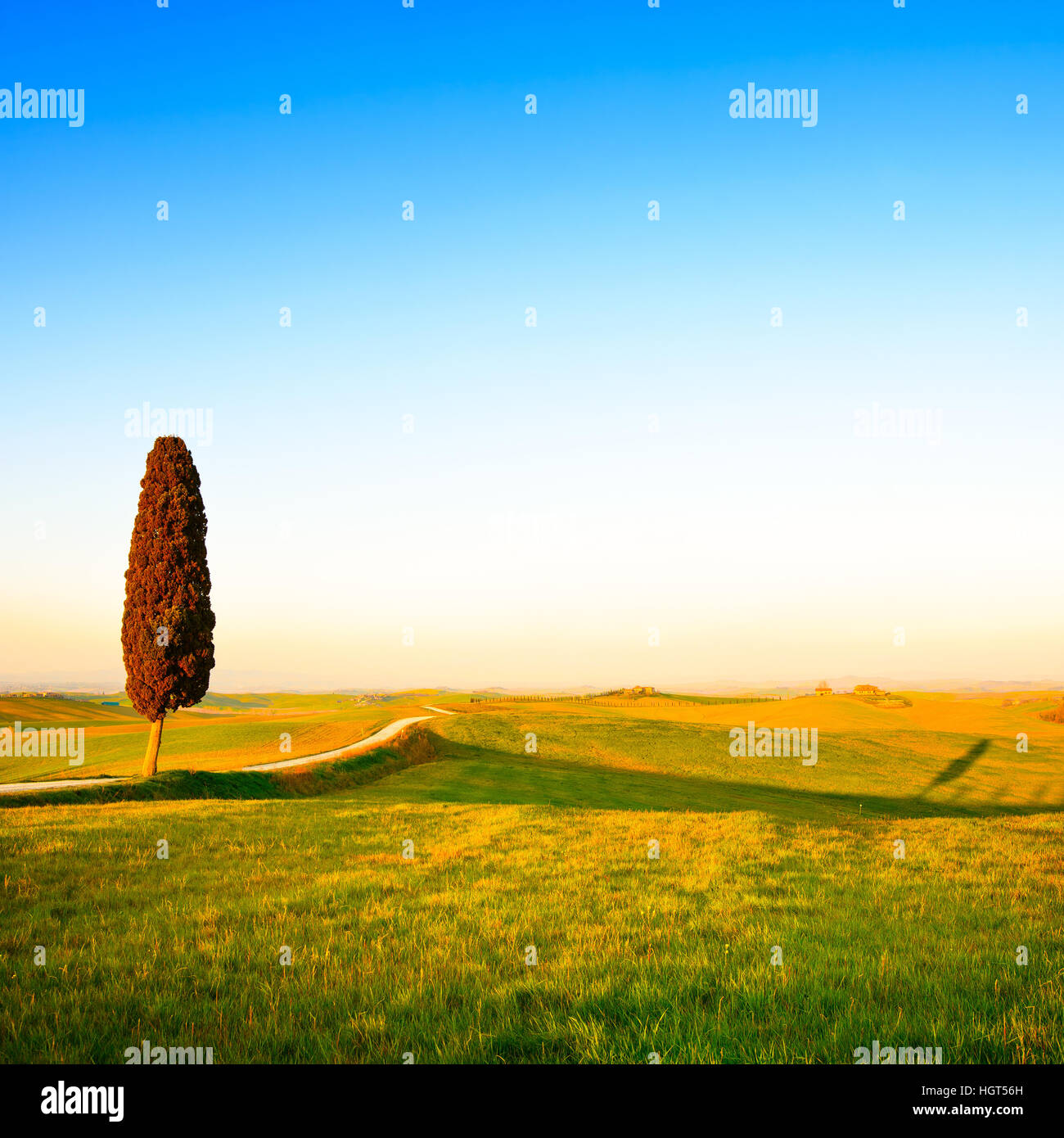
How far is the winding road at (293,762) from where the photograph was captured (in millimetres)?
26188

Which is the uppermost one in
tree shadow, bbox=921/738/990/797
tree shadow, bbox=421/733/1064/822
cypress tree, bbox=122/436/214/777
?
cypress tree, bbox=122/436/214/777

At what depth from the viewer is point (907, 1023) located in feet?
17.1

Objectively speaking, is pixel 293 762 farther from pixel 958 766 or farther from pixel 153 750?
pixel 958 766

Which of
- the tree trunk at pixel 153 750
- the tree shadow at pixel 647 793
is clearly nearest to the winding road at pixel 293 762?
the tree trunk at pixel 153 750

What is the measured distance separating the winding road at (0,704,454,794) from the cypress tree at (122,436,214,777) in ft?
11.5

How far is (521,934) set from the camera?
768 centimetres

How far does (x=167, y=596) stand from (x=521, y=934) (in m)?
29.7

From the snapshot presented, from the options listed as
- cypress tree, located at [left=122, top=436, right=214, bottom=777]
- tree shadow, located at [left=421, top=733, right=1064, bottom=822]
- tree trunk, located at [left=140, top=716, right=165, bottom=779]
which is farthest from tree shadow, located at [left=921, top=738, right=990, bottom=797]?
tree trunk, located at [left=140, top=716, right=165, bottom=779]

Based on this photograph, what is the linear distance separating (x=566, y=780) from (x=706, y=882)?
97.7 feet

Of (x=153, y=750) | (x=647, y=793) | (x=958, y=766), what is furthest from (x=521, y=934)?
(x=958, y=766)

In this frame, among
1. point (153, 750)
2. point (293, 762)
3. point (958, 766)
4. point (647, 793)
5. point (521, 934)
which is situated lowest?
point (958, 766)

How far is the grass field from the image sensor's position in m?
5.14

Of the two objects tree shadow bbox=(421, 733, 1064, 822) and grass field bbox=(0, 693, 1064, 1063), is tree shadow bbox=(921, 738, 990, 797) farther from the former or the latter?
grass field bbox=(0, 693, 1064, 1063)
